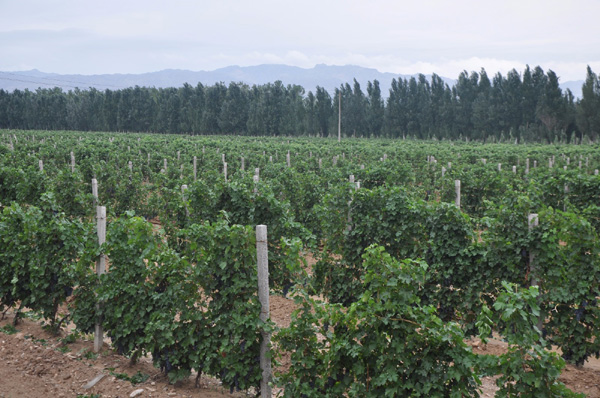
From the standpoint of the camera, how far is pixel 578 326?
24.0ft

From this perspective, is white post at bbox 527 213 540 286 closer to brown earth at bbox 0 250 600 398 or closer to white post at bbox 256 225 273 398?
brown earth at bbox 0 250 600 398

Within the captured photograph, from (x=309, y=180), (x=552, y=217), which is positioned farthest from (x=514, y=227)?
(x=309, y=180)

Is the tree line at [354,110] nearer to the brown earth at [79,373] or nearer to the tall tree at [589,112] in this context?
the tall tree at [589,112]

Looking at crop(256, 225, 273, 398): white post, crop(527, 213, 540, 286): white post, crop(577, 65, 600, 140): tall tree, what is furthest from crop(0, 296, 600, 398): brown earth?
crop(577, 65, 600, 140): tall tree

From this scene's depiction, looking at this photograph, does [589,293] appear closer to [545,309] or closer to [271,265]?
[545,309]

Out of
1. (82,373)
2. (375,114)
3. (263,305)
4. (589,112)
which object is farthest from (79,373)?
(375,114)

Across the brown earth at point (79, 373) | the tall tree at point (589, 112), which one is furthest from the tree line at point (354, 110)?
the brown earth at point (79, 373)

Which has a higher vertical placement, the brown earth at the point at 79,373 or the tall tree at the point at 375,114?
the tall tree at the point at 375,114

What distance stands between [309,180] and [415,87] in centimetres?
6369

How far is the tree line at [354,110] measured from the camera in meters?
58.5

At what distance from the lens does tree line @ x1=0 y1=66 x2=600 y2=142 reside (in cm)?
5847

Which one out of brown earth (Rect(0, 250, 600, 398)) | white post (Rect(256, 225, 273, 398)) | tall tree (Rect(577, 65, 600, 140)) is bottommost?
brown earth (Rect(0, 250, 600, 398))

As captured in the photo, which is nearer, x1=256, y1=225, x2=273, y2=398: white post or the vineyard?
the vineyard

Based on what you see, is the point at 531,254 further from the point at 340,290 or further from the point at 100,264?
the point at 100,264
